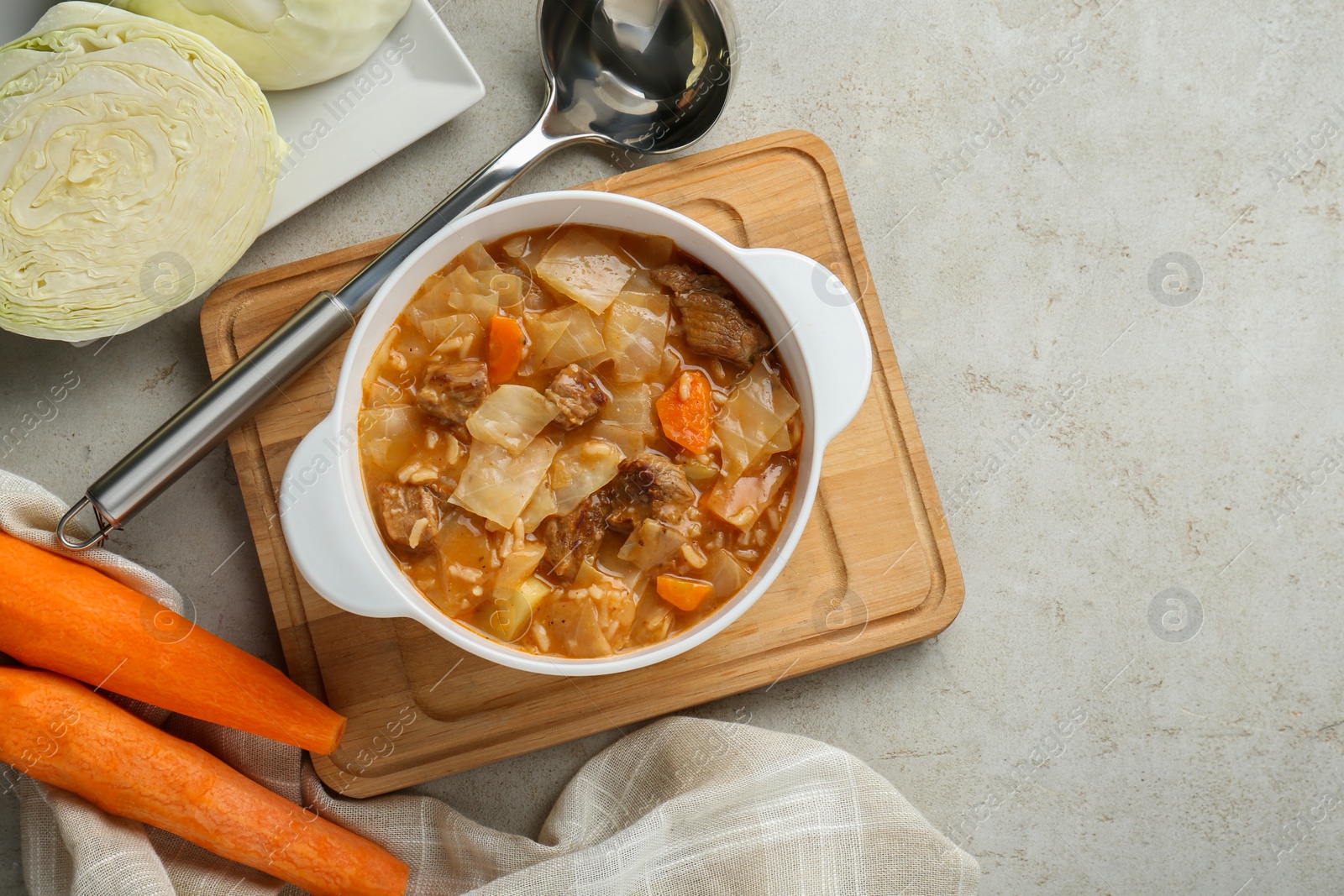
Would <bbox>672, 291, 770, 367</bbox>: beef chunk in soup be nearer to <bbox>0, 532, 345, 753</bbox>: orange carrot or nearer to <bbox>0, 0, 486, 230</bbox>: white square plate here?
<bbox>0, 0, 486, 230</bbox>: white square plate

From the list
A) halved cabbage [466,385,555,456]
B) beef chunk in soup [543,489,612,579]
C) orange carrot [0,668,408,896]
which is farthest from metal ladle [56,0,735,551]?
beef chunk in soup [543,489,612,579]

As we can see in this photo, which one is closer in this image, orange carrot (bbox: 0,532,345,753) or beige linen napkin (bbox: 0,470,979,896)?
orange carrot (bbox: 0,532,345,753)

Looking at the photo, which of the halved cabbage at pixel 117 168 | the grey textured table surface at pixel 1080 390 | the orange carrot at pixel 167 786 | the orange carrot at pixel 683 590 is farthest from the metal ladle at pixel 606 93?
the orange carrot at pixel 683 590

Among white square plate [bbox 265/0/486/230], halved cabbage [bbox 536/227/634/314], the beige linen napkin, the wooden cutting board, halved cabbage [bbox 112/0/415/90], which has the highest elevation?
halved cabbage [bbox 112/0/415/90]

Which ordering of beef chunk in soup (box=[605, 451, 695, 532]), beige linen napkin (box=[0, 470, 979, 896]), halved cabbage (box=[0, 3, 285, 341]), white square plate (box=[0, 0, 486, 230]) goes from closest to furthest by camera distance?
beef chunk in soup (box=[605, 451, 695, 532]), halved cabbage (box=[0, 3, 285, 341]), beige linen napkin (box=[0, 470, 979, 896]), white square plate (box=[0, 0, 486, 230])

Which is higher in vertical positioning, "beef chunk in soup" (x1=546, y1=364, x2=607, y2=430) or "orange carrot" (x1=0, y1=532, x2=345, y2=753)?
"beef chunk in soup" (x1=546, y1=364, x2=607, y2=430)

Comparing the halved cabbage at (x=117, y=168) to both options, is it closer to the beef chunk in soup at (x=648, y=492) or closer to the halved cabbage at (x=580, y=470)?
the halved cabbage at (x=580, y=470)
